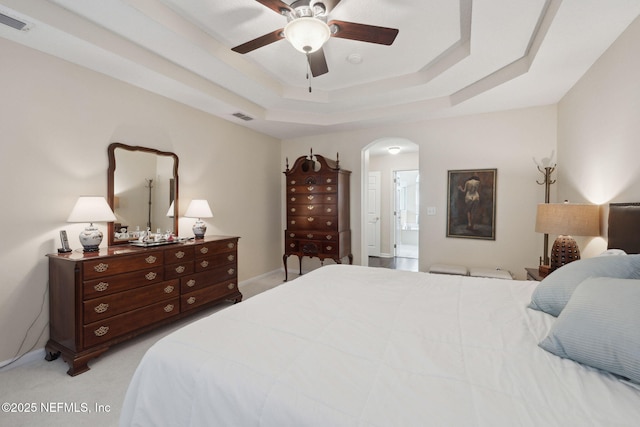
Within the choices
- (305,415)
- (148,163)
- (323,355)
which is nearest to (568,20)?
(323,355)

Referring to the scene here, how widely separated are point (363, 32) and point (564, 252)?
2.45m

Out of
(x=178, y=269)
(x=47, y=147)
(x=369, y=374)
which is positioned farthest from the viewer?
(x=178, y=269)

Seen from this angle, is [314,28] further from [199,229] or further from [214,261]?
[214,261]

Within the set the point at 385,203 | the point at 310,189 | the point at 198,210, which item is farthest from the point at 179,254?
the point at 385,203

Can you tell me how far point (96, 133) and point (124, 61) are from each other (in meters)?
0.75

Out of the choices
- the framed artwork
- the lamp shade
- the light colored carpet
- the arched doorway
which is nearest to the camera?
the light colored carpet

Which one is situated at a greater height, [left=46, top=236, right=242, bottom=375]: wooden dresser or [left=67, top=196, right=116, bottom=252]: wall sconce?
[left=67, top=196, right=116, bottom=252]: wall sconce

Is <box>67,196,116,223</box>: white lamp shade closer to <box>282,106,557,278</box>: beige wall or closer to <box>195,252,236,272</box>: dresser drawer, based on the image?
<box>195,252,236,272</box>: dresser drawer

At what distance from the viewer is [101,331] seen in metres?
2.27

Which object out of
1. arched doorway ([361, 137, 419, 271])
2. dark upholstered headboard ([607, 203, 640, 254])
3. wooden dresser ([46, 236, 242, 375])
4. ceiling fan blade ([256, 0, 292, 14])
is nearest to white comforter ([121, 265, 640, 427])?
dark upholstered headboard ([607, 203, 640, 254])

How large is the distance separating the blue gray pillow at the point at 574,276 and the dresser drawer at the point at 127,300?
2949 millimetres

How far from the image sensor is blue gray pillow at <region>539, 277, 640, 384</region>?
0.86 m

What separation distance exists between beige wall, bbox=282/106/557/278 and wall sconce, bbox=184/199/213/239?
272cm

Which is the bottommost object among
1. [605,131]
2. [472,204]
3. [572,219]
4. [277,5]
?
[572,219]
